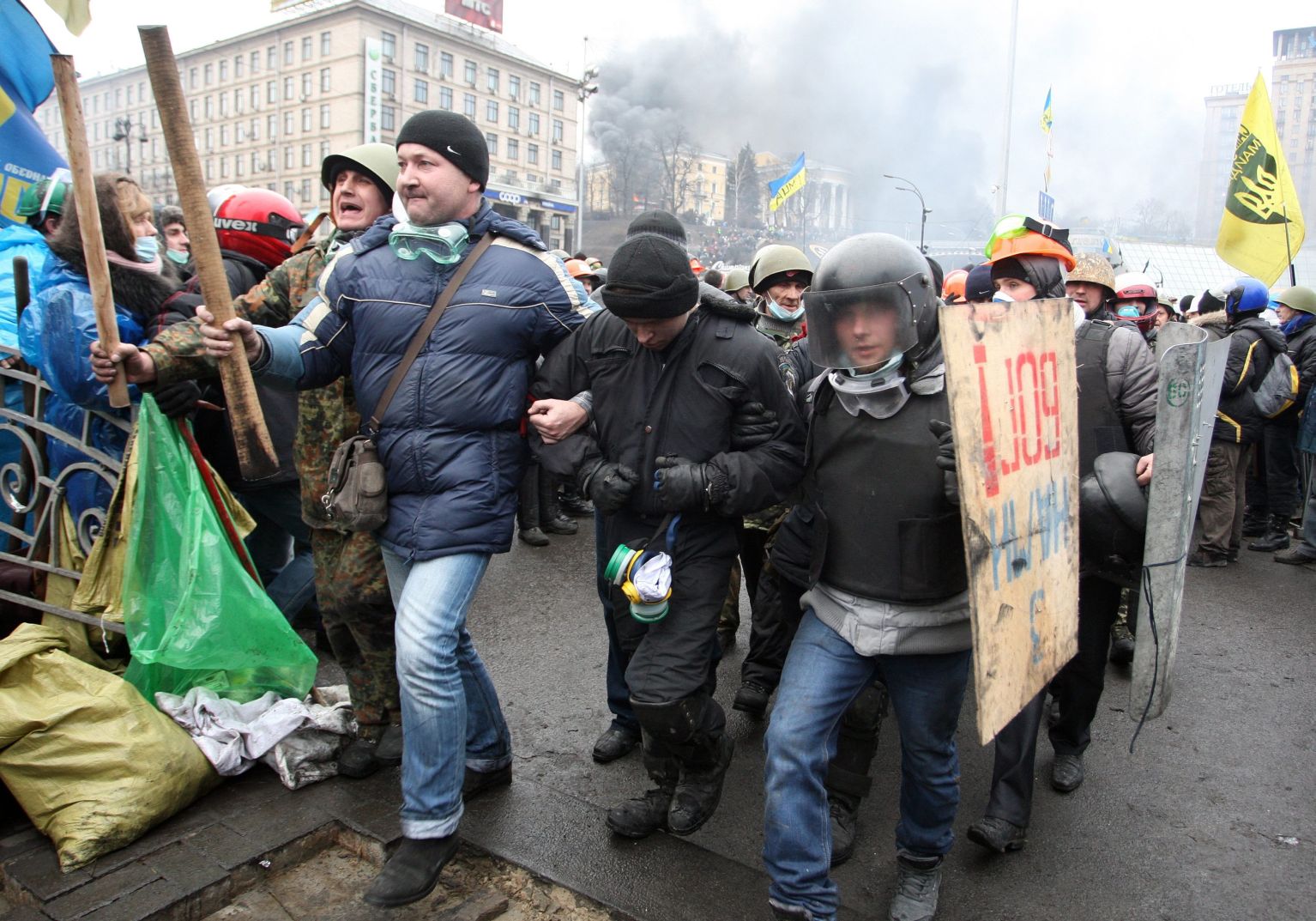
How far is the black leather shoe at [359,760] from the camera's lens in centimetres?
327

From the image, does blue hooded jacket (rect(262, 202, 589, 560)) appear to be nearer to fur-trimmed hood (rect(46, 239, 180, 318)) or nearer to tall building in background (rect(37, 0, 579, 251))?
fur-trimmed hood (rect(46, 239, 180, 318))

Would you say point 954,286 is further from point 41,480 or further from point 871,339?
point 41,480

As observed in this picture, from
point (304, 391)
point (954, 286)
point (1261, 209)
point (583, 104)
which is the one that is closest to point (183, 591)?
point (304, 391)

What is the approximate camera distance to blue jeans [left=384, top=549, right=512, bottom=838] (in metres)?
2.66

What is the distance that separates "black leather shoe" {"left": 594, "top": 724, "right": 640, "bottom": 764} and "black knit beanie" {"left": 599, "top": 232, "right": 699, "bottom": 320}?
5.69ft

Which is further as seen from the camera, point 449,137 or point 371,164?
point 371,164

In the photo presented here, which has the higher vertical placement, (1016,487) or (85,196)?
(85,196)

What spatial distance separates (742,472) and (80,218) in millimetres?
1965

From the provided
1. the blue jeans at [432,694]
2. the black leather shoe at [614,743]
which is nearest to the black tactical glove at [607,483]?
the blue jeans at [432,694]

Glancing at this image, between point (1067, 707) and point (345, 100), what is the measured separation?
71991 millimetres

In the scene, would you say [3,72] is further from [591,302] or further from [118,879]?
[118,879]

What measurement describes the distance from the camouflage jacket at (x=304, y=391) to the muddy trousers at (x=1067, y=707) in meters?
2.41

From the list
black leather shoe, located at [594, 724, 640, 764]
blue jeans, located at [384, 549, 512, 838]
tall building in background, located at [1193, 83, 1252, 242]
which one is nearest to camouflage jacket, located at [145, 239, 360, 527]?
blue jeans, located at [384, 549, 512, 838]

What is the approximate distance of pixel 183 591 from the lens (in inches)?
125
